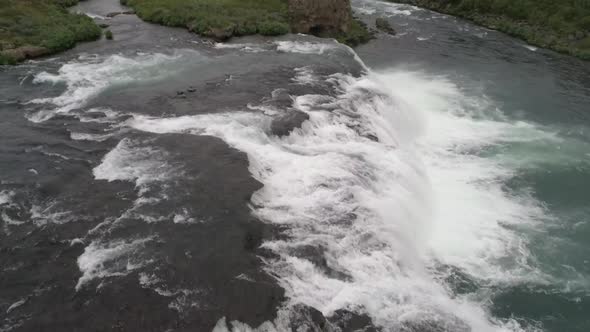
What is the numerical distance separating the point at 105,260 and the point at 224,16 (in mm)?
28706

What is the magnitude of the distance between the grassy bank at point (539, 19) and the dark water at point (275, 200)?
13033 millimetres

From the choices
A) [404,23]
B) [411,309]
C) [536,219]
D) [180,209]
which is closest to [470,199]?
[536,219]

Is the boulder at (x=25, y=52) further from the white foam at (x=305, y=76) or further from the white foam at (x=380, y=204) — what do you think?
the white foam at (x=305, y=76)

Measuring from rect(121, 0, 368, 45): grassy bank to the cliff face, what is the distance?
0.93 m

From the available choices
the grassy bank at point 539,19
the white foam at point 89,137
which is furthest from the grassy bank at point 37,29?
the grassy bank at point 539,19

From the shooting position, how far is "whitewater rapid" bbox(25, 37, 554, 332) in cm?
1323

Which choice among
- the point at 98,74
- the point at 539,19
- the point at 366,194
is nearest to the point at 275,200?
the point at 366,194

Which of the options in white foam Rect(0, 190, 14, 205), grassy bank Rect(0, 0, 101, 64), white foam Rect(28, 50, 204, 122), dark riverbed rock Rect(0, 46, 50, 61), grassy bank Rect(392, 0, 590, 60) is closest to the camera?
white foam Rect(0, 190, 14, 205)

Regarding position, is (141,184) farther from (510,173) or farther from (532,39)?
(532,39)

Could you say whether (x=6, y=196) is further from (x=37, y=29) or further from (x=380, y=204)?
(x=37, y=29)

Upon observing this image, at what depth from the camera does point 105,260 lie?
12672 millimetres

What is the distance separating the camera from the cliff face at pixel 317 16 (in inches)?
1489

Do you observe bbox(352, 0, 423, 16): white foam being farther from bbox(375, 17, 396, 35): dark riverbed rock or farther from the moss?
the moss

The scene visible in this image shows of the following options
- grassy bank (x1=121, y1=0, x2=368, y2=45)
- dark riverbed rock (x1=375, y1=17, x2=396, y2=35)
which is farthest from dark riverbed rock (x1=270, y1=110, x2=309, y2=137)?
dark riverbed rock (x1=375, y1=17, x2=396, y2=35)
